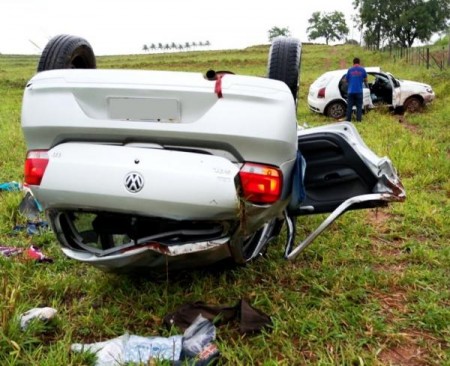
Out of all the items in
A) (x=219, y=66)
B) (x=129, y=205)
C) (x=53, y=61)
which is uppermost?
(x=53, y=61)

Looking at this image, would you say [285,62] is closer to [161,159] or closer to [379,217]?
[161,159]

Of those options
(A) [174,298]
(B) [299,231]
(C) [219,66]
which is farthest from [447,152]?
(C) [219,66]

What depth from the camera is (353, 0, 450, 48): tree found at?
4950 cm

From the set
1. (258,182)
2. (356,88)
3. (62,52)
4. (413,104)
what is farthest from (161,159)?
(413,104)

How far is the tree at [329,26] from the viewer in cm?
9506

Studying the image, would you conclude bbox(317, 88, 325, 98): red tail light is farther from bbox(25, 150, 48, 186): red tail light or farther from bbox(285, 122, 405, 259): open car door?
bbox(25, 150, 48, 186): red tail light

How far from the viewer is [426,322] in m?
2.77

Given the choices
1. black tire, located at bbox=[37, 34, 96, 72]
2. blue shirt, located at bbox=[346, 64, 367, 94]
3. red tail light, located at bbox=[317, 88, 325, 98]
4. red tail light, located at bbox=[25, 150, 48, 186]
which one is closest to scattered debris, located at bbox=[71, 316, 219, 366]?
red tail light, located at bbox=[25, 150, 48, 186]

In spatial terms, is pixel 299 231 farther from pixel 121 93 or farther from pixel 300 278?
pixel 121 93

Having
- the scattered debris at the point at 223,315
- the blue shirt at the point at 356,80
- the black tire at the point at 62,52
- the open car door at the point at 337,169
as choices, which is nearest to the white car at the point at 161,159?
the scattered debris at the point at 223,315

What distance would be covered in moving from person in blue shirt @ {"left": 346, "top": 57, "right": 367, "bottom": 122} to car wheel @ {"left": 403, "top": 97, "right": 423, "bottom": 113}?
159 cm

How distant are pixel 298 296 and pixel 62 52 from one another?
89.2 inches

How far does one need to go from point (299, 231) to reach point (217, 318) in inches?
69.7

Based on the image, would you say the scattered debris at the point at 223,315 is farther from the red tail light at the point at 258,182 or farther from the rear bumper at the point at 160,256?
the red tail light at the point at 258,182
